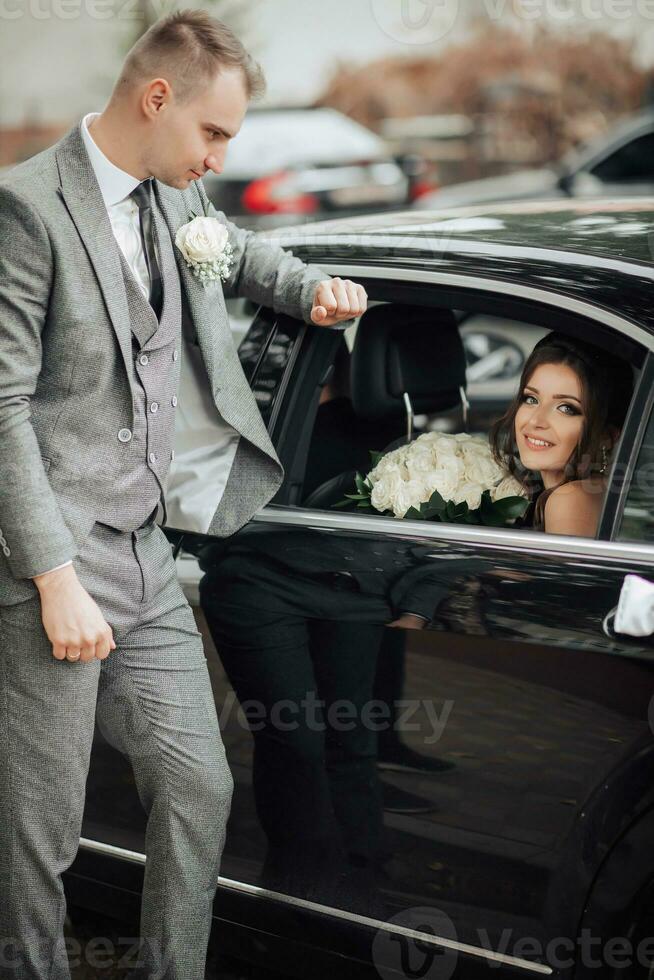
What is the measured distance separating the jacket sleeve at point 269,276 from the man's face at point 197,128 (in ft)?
1.04

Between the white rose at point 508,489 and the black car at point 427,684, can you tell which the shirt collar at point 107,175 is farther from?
the white rose at point 508,489

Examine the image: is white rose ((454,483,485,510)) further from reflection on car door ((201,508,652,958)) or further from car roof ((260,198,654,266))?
car roof ((260,198,654,266))

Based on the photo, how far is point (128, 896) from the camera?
272cm

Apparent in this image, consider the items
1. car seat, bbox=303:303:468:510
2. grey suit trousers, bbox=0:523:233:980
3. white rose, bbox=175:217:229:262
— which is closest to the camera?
grey suit trousers, bbox=0:523:233:980

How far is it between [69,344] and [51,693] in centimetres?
64

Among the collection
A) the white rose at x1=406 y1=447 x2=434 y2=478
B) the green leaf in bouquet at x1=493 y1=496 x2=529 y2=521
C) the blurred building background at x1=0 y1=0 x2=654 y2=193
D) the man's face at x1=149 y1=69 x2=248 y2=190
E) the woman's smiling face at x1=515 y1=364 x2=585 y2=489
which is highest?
the blurred building background at x1=0 y1=0 x2=654 y2=193

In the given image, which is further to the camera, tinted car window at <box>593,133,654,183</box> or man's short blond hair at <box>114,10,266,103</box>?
tinted car window at <box>593,133,654,183</box>

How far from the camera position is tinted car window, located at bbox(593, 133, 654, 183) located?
8.59 metres

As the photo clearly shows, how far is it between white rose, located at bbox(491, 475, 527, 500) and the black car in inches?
11.7

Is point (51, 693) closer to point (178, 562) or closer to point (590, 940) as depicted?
point (178, 562)

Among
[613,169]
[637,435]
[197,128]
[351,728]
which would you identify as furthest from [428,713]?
[613,169]

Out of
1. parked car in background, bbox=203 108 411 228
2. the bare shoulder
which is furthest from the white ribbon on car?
parked car in background, bbox=203 108 411 228

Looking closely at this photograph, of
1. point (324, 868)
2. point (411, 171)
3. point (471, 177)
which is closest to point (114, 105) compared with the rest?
point (324, 868)

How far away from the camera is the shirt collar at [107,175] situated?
2129 mm
